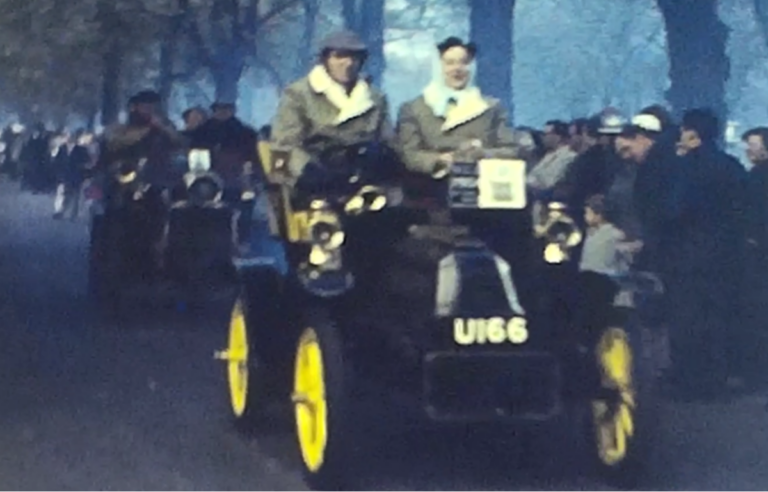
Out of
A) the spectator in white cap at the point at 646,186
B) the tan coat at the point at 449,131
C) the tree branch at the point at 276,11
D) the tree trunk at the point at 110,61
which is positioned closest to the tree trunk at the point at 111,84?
the tree trunk at the point at 110,61

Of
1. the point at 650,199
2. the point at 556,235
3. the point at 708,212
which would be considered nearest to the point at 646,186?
the point at 650,199

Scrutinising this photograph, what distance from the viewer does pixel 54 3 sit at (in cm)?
210

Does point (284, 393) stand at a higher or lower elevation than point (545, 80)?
lower

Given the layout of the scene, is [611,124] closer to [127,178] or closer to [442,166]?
[442,166]

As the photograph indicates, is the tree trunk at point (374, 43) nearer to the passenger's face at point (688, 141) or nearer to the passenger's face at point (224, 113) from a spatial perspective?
the passenger's face at point (224, 113)

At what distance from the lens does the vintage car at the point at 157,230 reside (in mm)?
2080

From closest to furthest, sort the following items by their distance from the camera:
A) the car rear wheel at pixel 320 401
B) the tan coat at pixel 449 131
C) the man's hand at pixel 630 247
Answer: the car rear wheel at pixel 320 401, the tan coat at pixel 449 131, the man's hand at pixel 630 247

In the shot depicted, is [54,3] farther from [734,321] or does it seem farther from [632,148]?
[734,321]

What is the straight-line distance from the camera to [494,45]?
6.80 ft

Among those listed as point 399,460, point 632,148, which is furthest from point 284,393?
point 632,148

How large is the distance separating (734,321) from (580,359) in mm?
379

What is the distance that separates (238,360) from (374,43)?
549 millimetres

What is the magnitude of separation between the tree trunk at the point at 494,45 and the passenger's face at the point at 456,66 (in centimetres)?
2

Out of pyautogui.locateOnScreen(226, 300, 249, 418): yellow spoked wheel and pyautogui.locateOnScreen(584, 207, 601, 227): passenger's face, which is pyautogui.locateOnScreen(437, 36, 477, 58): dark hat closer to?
pyautogui.locateOnScreen(584, 207, 601, 227): passenger's face
